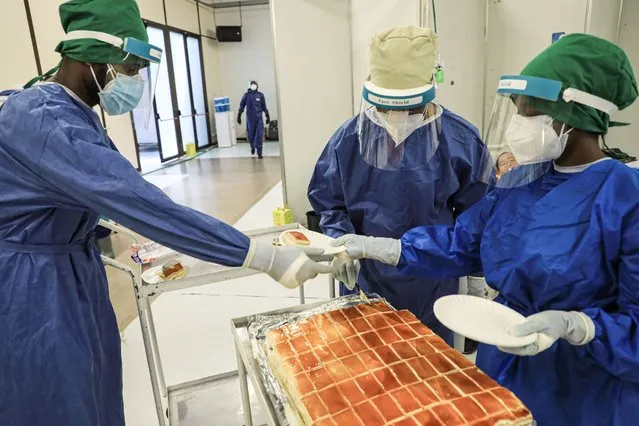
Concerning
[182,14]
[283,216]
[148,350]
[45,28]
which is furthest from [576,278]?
[182,14]

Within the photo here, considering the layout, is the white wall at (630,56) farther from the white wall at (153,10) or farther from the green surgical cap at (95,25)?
the white wall at (153,10)

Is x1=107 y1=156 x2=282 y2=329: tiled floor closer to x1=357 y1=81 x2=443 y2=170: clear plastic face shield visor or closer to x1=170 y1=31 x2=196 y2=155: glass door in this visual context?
x1=170 y1=31 x2=196 y2=155: glass door

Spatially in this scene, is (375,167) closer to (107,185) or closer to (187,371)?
(107,185)

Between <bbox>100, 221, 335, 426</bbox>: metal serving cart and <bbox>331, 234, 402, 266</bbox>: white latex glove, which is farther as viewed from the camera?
<bbox>331, 234, 402, 266</bbox>: white latex glove

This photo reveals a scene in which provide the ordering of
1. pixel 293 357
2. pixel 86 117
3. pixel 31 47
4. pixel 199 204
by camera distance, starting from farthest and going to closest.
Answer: pixel 199 204 < pixel 31 47 < pixel 86 117 < pixel 293 357

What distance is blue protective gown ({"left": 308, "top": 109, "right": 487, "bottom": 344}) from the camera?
167 centimetres

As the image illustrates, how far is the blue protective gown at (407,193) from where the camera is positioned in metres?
1.67

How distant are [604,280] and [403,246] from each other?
1.83ft

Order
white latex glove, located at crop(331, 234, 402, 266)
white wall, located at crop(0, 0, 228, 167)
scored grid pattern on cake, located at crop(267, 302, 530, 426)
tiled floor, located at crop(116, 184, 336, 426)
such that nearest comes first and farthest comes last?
scored grid pattern on cake, located at crop(267, 302, 530, 426), white latex glove, located at crop(331, 234, 402, 266), tiled floor, located at crop(116, 184, 336, 426), white wall, located at crop(0, 0, 228, 167)

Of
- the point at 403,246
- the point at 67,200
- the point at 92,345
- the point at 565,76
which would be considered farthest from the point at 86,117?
the point at 565,76

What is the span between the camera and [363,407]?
3.20 ft

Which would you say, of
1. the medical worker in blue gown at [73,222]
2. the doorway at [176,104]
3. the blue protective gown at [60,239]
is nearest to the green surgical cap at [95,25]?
the medical worker in blue gown at [73,222]

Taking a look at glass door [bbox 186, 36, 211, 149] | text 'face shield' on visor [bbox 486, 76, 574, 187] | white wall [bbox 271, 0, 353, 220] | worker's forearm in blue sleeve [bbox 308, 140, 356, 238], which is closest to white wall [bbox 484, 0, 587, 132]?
white wall [bbox 271, 0, 353, 220]

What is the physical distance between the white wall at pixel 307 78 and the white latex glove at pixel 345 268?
3318mm
